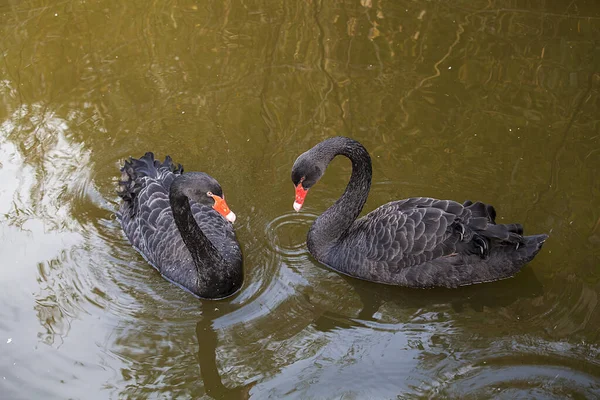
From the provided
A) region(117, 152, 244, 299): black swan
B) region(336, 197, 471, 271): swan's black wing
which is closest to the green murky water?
region(117, 152, 244, 299): black swan

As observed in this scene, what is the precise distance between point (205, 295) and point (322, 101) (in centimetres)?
285

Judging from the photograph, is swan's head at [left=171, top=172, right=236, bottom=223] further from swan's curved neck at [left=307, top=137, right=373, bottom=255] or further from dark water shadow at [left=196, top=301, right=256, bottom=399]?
swan's curved neck at [left=307, top=137, right=373, bottom=255]

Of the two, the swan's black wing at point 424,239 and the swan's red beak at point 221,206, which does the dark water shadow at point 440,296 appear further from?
the swan's red beak at point 221,206

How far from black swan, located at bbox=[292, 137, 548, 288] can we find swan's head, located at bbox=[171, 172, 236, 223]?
0.66m

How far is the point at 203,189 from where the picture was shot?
15.3 feet

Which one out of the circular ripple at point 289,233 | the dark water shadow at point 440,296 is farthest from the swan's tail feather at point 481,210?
the circular ripple at point 289,233

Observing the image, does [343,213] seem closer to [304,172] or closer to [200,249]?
[304,172]

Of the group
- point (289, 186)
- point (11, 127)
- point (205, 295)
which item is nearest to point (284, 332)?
point (205, 295)

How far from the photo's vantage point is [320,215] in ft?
18.6

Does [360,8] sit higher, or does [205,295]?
[360,8]

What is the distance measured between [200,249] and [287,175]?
1546mm

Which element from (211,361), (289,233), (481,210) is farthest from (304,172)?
(211,361)

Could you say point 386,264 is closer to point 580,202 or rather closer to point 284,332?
point 284,332

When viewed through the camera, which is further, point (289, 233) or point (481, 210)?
point (289, 233)
